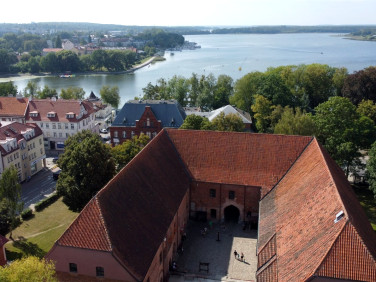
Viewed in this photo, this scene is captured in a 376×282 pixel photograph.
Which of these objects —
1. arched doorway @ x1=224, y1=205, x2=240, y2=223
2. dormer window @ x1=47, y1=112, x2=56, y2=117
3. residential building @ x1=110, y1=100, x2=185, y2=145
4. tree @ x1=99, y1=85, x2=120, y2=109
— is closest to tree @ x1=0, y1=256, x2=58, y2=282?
arched doorway @ x1=224, y1=205, x2=240, y2=223

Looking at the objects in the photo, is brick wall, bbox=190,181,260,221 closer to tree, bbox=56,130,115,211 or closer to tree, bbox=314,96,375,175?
tree, bbox=56,130,115,211

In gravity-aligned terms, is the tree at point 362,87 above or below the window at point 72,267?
above

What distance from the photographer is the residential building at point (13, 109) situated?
230ft

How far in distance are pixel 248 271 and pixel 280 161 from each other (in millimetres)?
11296

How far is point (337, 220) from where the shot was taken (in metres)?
23.7

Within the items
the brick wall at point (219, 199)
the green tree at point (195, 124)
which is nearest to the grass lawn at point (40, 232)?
the brick wall at point (219, 199)

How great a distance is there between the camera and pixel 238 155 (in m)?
39.9

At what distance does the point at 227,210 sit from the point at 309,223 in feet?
54.9

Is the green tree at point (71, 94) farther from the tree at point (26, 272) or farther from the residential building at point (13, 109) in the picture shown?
the tree at point (26, 272)

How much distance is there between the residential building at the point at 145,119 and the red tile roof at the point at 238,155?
2169 cm

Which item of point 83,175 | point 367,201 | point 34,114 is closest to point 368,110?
point 367,201

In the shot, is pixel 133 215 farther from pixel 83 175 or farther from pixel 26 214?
pixel 26 214

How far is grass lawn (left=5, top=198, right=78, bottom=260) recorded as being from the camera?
37469mm

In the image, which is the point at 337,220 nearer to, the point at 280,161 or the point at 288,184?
the point at 288,184
